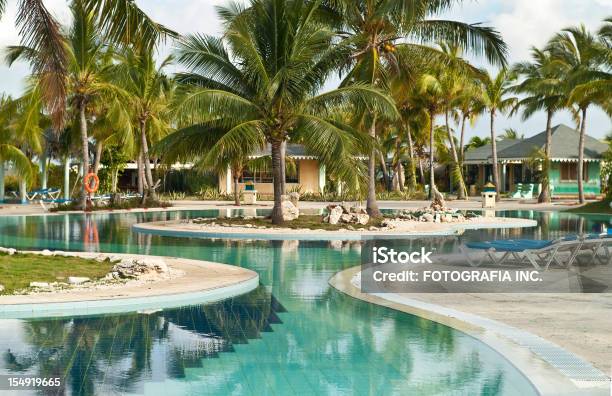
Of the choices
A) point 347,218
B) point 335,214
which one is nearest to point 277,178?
point 335,214

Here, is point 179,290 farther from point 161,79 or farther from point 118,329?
point 161,79

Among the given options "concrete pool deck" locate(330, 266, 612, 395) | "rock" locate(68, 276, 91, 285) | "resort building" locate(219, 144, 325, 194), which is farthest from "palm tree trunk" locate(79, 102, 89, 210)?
"concrete pool deck" locate(330, 266, 612, 395)

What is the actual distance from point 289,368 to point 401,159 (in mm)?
50542

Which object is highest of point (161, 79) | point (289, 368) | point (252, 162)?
point (161, 79)

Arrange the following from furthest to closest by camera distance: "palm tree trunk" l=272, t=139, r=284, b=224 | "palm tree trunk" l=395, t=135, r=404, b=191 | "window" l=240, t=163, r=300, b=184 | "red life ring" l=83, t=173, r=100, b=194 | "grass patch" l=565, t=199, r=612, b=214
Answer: "palm tree trunk" l=395, t=135, r=404, b=191 < "window" l=240, t=163, r=300, b=184 < "grass patch" l=565, t=199, r=612, b=214 < "red life ring" l=83, t=173, r=100, b=194 < "palm tree trunk" l=272, t=139, r=284, b=224

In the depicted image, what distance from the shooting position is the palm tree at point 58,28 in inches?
495

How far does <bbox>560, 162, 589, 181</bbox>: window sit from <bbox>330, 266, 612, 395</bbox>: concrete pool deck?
4342 centimetres

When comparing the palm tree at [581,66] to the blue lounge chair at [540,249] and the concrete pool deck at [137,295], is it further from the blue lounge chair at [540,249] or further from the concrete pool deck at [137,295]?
the concrete pool deck at [137,295]

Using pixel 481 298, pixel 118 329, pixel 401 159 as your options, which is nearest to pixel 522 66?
pixel 401 159

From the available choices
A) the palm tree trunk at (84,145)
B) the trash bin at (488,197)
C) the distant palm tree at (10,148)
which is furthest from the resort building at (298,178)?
the palm tree trunk at (84,145)

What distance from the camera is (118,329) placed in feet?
28.7

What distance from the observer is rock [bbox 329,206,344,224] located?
24.1m

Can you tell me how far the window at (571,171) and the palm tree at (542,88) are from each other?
8225mm

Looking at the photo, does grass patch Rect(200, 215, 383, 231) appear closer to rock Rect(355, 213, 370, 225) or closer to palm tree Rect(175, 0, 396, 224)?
rock Rect(355, 213, 370, 225)
